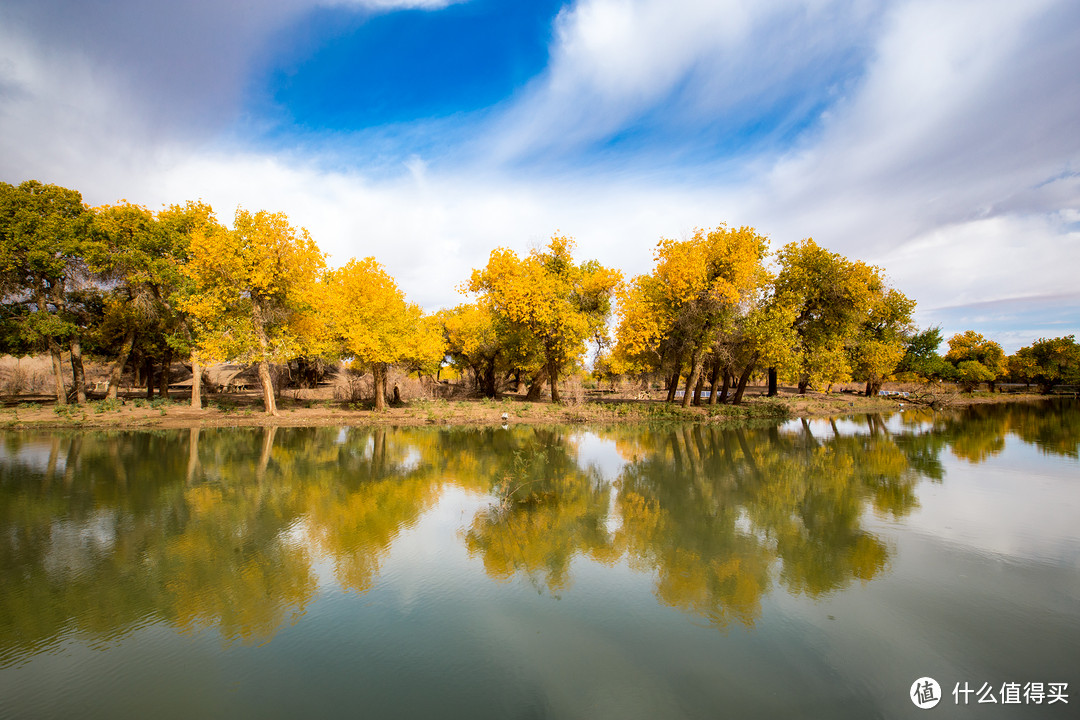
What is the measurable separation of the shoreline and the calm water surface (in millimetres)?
12682

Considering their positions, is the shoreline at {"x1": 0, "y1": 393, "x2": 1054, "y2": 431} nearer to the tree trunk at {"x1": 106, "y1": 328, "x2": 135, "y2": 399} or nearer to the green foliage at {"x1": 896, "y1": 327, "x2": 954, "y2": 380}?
the tree trunk at {"x1": 106, "y1": 328, "x2": 135, "y2": 399}

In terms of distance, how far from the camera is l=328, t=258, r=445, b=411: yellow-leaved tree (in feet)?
95.6

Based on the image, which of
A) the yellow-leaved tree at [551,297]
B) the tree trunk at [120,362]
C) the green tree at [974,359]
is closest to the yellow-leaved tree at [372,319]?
the yellow-leaved tree at [551,297]

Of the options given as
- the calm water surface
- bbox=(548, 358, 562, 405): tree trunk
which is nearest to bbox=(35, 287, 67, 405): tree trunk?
the calm water surface

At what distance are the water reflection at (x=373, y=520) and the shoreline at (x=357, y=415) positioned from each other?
18.1 feet

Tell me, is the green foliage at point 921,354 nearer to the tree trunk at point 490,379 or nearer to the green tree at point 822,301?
the green tree at point 822,301

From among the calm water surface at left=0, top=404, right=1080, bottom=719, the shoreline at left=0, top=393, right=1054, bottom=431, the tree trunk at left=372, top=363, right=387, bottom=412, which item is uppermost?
the tree trunk at left=372, top=363, right=387, bottom=412

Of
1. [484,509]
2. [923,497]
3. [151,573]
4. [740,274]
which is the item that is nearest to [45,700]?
[151,573]

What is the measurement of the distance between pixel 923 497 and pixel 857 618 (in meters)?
7.88

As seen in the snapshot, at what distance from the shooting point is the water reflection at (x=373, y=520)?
21.8 ft

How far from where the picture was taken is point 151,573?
7.32 m

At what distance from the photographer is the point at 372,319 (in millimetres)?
30188

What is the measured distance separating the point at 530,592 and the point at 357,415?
2517 cm

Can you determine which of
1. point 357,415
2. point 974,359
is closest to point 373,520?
point 357,415
